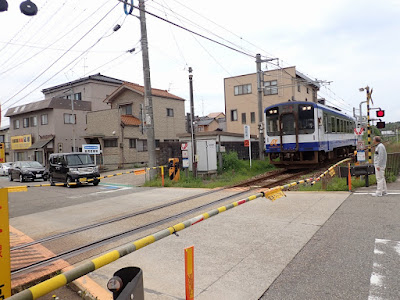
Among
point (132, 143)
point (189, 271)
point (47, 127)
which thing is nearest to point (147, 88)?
point (189, 271)

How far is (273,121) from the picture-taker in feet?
50.1

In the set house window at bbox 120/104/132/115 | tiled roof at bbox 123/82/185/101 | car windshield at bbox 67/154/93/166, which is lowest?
car windshield at bbox 67/154/93/166

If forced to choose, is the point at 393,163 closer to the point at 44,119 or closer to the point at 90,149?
the point at 90,149

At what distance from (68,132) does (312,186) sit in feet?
92.3

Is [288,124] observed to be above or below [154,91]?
below

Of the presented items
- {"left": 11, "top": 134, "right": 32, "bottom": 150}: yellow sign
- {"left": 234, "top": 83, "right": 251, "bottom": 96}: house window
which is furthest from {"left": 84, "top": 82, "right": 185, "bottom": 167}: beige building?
{"left": 11, "top": 134, "right": 32, "bottom": 150}: yellow sign

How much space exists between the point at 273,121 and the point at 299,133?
1523 millimetres

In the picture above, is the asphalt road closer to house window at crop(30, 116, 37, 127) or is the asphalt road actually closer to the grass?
the grass

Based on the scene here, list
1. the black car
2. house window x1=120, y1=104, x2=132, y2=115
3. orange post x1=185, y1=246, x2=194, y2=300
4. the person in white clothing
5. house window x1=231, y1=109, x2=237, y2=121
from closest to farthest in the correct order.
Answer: orange post x1=185, y1=246, x2=194, y2=300 → the person in white clothing → the black car → house window x1=120, y1=104, x2=132, y2=115 → house window x1=231, y1=109, x2=237, y2=121

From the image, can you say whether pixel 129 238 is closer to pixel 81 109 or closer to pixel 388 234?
pixel 388 234

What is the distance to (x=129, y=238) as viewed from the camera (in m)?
5.39

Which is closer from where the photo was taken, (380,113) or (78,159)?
(380,113)

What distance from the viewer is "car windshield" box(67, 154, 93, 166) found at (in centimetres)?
1504

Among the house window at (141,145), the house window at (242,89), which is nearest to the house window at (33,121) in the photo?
the house window at (141,145)
